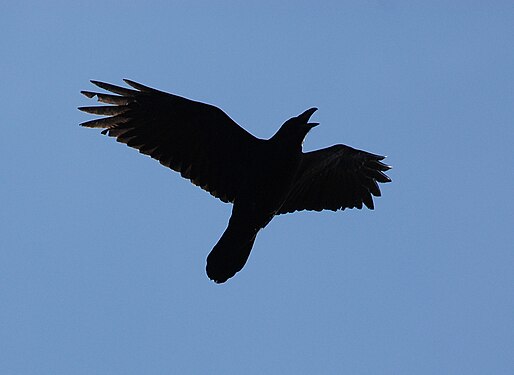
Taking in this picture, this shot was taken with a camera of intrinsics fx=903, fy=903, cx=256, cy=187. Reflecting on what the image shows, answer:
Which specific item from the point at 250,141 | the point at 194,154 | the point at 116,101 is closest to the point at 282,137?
the point at 250,141

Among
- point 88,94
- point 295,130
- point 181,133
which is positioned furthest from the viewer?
point 181,133

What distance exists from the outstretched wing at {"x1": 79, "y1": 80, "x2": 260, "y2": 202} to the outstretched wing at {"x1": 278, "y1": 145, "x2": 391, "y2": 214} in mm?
813

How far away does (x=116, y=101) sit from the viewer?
9648mm

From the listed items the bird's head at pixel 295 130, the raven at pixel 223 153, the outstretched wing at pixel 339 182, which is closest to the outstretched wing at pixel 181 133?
the raven at pixel 223 153

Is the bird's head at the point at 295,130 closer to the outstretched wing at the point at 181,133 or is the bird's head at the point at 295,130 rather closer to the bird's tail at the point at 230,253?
the outstretched wing at the point at 181,133

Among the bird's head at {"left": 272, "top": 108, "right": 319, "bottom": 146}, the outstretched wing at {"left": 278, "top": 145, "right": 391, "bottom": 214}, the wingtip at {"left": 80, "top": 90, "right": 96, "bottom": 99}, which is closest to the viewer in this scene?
the bird's head at {"left": 272, "top": 108, "right": 319, "bottom": 146}

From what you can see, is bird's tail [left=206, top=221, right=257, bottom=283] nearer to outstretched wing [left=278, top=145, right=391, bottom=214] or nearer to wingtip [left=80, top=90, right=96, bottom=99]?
outstretched wing [left=278, top=145, right=391, bottom=214]

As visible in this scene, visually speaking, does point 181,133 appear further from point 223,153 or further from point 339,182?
point 339,182

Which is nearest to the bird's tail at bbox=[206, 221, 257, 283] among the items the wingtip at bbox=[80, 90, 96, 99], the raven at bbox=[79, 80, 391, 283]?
the raven at bbox=[79, 80, 391, 283]

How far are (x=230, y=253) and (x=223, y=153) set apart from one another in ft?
3.77

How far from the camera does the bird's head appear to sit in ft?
30.3

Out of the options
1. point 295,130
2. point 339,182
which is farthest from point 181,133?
point 339,182

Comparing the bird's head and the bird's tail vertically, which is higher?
the bird's head

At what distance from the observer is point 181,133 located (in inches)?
386
